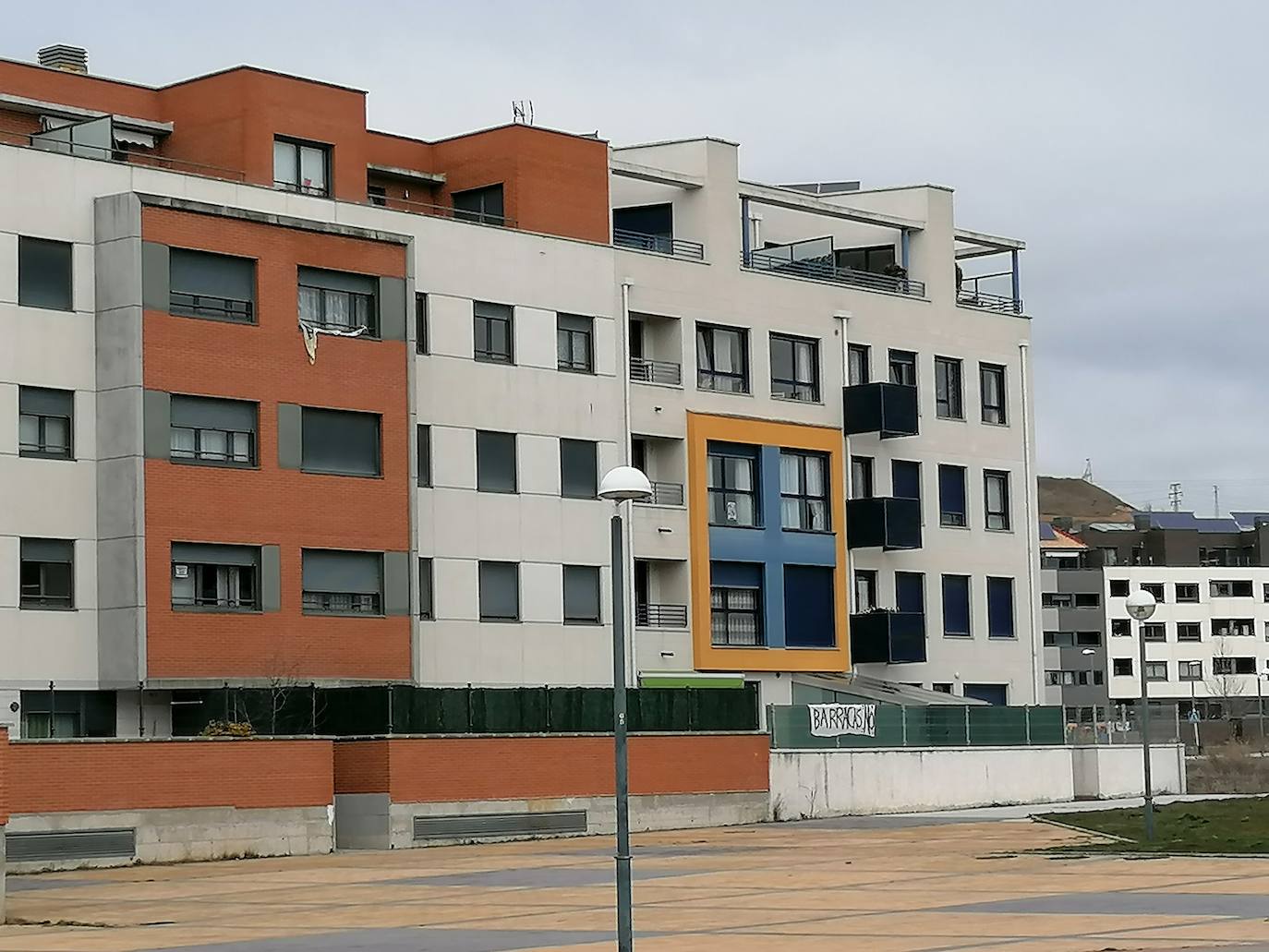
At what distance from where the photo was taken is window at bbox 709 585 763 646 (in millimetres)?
60625

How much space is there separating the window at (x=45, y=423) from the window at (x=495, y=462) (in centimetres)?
1114

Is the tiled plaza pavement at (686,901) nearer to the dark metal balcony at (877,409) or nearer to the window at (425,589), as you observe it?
the window at (425,589)

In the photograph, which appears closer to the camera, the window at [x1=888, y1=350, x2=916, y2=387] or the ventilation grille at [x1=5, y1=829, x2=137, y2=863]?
the ventilation grille at [x1=5, y1=829, x2=137, y2=863]

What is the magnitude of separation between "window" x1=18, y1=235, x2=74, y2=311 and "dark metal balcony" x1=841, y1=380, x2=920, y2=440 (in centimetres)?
2460

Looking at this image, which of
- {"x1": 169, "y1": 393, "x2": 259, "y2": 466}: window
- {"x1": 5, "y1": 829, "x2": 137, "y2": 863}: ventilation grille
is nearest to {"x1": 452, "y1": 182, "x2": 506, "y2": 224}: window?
{"x1": 169, "y1": 393, "x2": 259, "y2": 466}: window

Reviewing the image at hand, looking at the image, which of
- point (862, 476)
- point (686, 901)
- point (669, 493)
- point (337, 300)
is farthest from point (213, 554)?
point (862, 476)

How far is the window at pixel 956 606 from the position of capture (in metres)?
67.5

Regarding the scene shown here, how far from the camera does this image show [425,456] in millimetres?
53906

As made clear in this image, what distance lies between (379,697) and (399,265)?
11.3 m

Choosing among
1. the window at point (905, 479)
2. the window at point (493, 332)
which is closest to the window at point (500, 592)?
the window at point (493, 332)

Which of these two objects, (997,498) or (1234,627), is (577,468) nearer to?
(997,498)

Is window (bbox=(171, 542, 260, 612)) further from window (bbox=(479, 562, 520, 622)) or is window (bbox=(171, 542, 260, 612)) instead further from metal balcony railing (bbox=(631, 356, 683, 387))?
metal balcony railing (bbox=(631, 356, 683, 387))

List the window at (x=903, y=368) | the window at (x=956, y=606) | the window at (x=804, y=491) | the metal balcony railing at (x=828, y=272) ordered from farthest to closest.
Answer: the window at (x=956, y=606)
the window at (x=903, y=368)
the metal balcony railing at (x=828, y=272)
the window at (x=804, y=491)

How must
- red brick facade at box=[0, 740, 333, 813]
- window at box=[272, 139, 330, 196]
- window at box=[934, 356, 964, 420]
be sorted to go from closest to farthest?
red brick facade at box=[0, 740, 333, 813] → window at box=[272, 139, 330, 196] → window at box=[934, 356, 964, 420]
